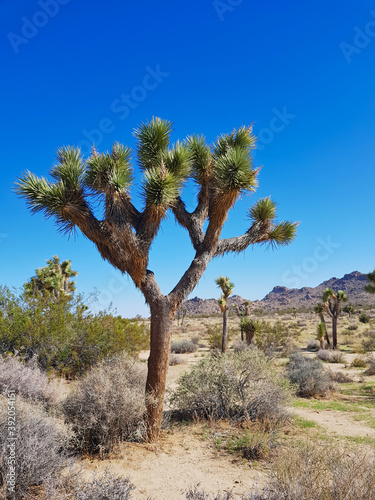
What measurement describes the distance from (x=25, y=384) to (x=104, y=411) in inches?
94.2

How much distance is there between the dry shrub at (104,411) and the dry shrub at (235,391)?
2098 millimetres

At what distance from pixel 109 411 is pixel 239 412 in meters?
3.50

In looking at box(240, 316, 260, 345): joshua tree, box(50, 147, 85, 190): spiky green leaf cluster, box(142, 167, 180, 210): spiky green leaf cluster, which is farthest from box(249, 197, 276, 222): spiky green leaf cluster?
box(240, 316, 260, 345): joshua tree

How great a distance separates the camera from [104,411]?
A: 5.95m

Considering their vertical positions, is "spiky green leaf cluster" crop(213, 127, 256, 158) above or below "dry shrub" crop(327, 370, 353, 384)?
above

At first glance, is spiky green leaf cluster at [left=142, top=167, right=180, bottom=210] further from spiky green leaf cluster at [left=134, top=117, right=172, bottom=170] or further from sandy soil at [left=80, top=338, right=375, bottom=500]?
sandy soil at [left=80, top=338, right=375, bottom=500]

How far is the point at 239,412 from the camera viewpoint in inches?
314

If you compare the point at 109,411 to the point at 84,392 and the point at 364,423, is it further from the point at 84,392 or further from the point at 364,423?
the point at 364,423

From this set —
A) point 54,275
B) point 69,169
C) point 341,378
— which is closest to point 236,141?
point 69,169

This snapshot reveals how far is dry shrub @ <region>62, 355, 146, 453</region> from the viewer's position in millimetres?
5941

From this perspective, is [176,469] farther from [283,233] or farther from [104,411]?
[283,233]

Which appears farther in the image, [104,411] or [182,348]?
[182,348]

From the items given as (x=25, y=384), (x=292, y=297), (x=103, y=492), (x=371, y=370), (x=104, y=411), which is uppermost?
(x=292, y=297)

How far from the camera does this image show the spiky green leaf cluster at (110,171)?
6.72 m
